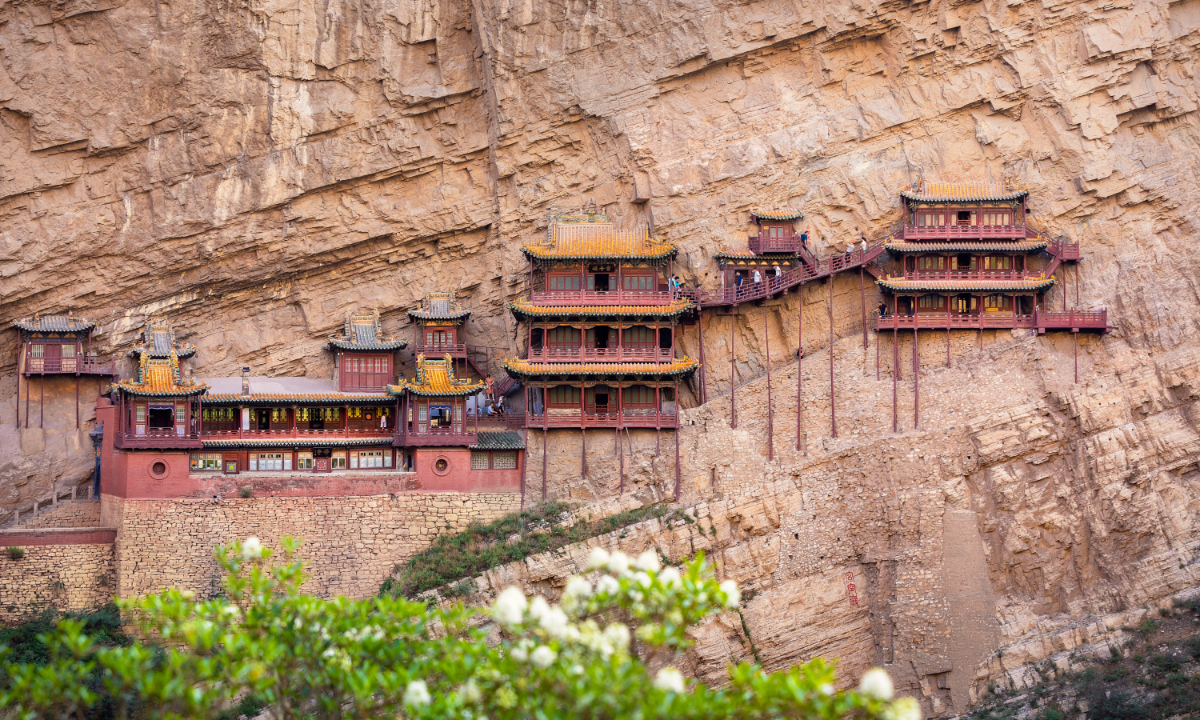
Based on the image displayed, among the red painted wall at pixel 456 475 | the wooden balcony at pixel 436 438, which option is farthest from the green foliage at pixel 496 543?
the wooden balcony at pixel 436 438

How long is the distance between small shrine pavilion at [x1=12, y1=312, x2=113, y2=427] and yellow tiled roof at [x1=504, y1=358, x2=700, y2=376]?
1579cm

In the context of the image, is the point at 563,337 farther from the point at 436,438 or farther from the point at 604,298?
the point at 436,438

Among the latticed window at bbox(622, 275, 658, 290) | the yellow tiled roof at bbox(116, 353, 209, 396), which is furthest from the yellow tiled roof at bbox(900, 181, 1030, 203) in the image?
the yellow tiled roof at bbox(116, 353, 209, 396)

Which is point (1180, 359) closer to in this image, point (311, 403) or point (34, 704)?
point (311, 403)

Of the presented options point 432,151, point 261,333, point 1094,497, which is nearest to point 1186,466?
point 1094,497

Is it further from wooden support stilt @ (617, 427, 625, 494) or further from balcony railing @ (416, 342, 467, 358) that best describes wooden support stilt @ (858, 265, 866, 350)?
balcony railing @ (416, 342, 467, 358)

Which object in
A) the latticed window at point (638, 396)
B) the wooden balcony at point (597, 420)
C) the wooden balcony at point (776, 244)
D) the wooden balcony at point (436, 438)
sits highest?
the wooden balcony at point (776, 244)

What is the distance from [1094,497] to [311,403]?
85.1 feet

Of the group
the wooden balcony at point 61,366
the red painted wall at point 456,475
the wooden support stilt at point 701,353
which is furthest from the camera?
the wooden balcony at point 61,366

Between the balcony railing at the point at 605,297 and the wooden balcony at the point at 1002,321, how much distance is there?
25.6 ft

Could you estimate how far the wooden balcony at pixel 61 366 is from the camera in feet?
155

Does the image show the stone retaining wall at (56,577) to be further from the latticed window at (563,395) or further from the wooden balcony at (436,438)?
the latticed window at (563,395)

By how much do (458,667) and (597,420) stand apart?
2376 centimetres

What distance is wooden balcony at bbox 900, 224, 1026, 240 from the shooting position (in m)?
46.2
